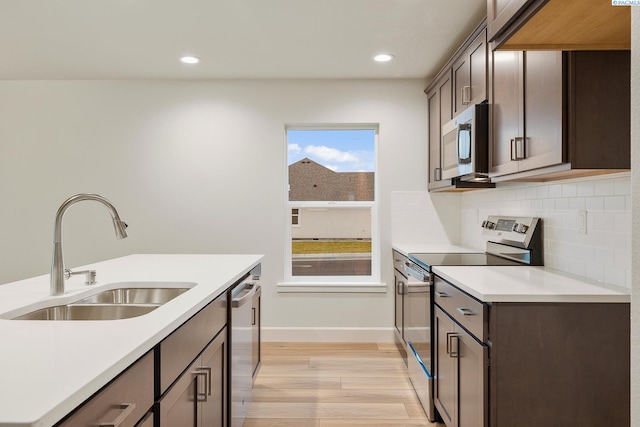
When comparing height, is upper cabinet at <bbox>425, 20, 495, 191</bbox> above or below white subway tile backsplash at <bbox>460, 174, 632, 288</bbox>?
above

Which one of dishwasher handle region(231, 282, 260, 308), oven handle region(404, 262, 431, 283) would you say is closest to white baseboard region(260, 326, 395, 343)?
oven handle region(404, 262, 431, 283)

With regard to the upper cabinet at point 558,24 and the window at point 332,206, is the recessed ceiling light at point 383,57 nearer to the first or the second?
→ the window at point 332,206

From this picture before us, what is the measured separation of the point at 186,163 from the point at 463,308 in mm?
2915

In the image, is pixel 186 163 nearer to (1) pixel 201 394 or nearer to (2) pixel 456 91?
(2) pixel 456 91

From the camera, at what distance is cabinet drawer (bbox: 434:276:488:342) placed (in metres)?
1.61

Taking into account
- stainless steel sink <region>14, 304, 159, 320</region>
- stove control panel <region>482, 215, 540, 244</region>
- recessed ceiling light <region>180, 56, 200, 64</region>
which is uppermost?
recessed ceiling light <region>180, 56, 200, 64</region>

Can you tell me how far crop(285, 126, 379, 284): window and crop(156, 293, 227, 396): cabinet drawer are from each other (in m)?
2.25

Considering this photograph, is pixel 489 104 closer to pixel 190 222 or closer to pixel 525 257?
pixel 525 257

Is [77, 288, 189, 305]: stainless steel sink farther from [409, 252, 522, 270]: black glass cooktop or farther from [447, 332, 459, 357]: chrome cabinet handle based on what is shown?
[409, 252, 522, 270]: black glass cooktop

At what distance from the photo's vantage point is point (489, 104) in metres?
2.33

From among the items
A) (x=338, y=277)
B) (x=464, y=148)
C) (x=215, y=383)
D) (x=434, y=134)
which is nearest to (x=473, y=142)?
(x=464, y=148)

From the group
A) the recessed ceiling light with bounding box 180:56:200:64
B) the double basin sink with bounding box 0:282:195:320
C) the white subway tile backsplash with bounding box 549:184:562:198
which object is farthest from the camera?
the recessed ceiling light with bounding box 180:56:200:64

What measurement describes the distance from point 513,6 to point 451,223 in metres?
2.95

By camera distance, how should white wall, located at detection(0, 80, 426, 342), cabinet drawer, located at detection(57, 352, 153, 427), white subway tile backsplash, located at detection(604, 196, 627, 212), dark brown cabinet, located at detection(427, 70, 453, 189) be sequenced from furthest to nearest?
white wall, located at detection(0, 80, 426, 342)
dark brown cabinet, located at detection(427, 70, 453, 189)
white subway tile backsplash, located at detection(604, 196, 627, 212)
cabinet drawer, located at detection(57, 352, 153, 427)
